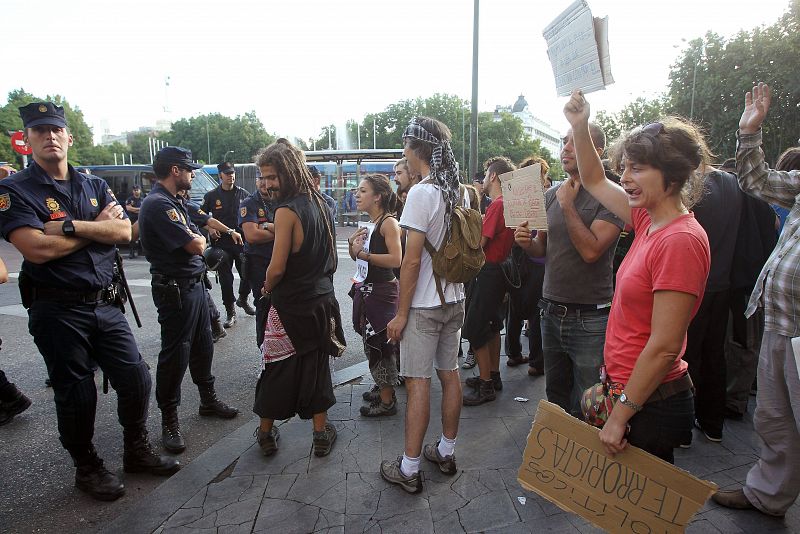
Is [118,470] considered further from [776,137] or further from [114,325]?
[776,137]

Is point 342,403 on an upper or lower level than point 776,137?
lower

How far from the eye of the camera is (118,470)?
3.16 m

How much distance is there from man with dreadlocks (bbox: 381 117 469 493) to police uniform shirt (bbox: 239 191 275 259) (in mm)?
2887

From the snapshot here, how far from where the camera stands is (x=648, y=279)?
5.47 feet

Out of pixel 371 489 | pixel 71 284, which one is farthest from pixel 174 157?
pixel 371 489

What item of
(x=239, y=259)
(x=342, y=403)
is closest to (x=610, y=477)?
(x=342, y=403)

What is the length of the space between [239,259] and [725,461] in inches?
220

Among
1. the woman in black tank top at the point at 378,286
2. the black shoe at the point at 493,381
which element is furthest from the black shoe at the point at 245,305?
the black shoe at the point at 493,381

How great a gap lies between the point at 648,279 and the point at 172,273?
3.02 meters

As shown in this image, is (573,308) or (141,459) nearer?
(573,308)

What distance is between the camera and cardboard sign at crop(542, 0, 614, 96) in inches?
80.0

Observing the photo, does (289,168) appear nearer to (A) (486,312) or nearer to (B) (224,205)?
(A) (486,312)

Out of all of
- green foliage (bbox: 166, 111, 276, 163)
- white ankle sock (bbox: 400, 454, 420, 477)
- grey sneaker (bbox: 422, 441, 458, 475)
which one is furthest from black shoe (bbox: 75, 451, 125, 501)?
green foliage (bbox: 166, 111, 276, 163)

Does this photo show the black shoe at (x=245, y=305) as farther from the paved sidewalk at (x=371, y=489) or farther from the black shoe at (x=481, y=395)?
the black shoe at (x=481, y=395)
